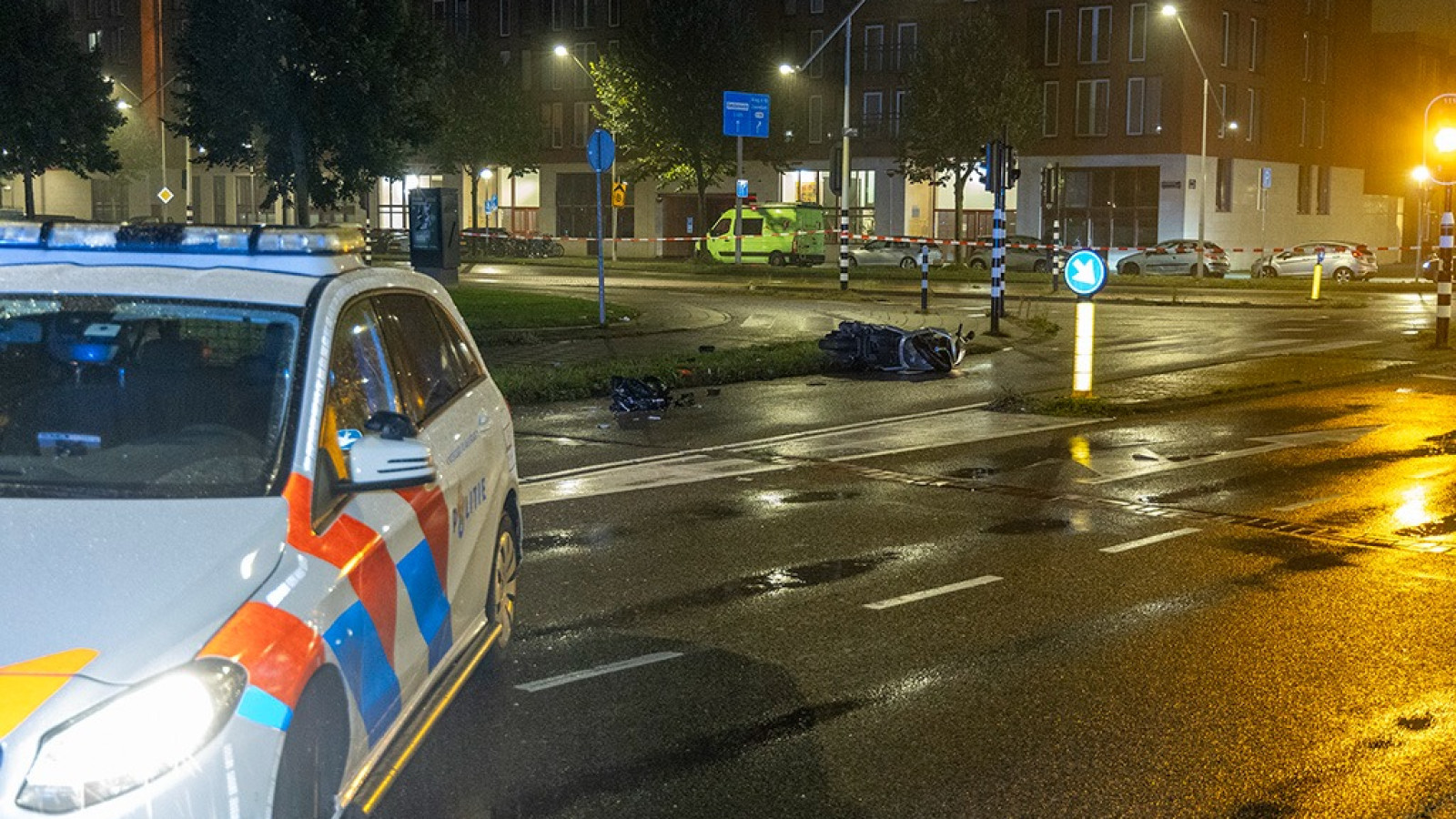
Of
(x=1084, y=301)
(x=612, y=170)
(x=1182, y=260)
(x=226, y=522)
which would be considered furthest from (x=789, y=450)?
(x=612, y=170)

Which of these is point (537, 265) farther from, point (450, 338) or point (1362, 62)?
point (450, 338)

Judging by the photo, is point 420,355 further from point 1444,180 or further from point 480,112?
point 480,112

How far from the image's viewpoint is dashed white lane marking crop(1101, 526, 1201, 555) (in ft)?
30.1

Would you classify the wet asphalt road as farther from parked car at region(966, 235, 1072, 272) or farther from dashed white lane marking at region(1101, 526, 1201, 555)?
parked car at region(966, 235, 1072, 272)

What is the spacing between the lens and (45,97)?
4253 centimetres

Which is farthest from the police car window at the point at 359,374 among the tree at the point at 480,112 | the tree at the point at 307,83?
the tree at the point at 480,112

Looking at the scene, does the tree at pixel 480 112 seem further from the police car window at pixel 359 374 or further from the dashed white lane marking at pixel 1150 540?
the police car window at pixel 359 374

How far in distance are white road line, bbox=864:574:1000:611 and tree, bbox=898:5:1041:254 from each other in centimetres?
5045

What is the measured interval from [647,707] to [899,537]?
3.59 meters

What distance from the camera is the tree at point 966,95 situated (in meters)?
58.8

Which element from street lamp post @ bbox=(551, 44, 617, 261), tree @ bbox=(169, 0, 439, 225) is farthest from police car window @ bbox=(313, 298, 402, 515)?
street lamp post @ bbox=(551, 44, 617, 261)

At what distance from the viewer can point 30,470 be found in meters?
4.45

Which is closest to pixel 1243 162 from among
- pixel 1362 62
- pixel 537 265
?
pixel 1362 62

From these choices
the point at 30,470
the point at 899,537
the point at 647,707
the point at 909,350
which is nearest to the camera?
the point at 30,470
